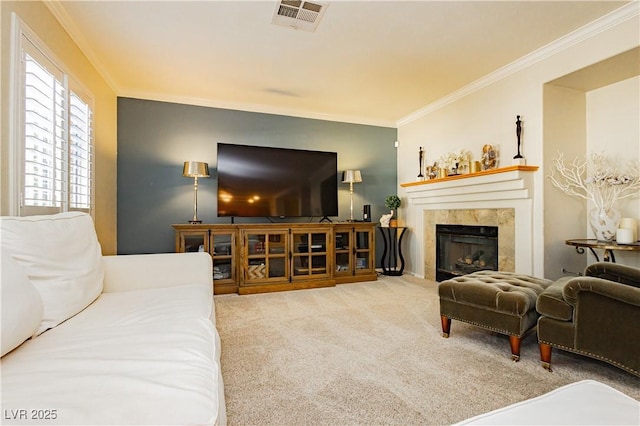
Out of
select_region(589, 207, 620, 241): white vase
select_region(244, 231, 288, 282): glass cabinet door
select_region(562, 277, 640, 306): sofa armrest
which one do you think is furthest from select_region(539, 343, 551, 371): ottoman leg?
select_region(244, 231, 288, 282): glass cabinet door

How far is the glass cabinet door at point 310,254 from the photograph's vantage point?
3844mm

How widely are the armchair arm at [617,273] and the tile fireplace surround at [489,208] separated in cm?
88

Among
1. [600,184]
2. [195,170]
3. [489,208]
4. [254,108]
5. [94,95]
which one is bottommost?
[489,208]

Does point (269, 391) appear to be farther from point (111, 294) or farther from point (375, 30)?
point (375, 30)

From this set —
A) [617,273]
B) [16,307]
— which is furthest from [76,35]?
[617,273]

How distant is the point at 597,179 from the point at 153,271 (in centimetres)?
364

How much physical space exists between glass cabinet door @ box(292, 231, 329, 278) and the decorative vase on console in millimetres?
2507

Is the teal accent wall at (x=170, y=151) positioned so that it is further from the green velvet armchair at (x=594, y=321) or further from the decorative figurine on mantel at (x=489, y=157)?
the green velvet armchair at (x=594, y=321)

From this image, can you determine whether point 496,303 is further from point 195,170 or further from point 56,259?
point 195,170

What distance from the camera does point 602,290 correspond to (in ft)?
5.19

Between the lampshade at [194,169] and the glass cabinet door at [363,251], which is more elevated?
the lampshade at [194,169]

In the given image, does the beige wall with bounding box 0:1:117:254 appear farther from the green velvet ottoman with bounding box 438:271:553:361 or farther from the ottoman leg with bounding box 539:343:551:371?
the ottoman leg with bounding box 539:343:551:371

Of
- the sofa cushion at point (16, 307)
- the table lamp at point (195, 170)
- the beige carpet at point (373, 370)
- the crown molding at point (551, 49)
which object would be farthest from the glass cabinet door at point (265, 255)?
the crown molding at point (551, 49)

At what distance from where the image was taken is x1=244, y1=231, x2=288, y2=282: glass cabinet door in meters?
3.64
